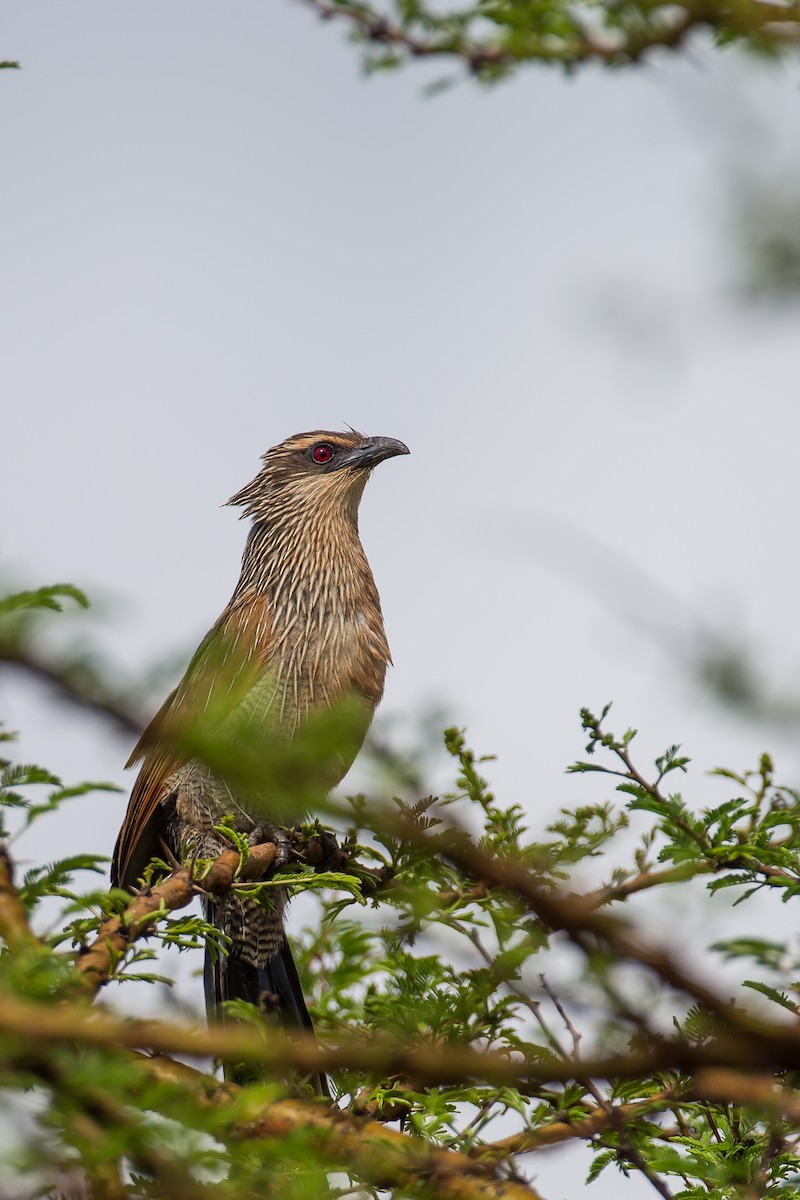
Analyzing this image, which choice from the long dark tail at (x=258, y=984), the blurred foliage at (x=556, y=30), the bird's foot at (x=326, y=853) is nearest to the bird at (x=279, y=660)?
the long dark tail at (x=258, y=984)

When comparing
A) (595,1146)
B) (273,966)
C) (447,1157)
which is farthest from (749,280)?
(273,966)

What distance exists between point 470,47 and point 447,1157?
2.14 m

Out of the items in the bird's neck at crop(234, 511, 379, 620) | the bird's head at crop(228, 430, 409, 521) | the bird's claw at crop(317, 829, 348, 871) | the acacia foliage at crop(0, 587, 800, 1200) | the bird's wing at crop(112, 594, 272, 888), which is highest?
the bird's head at crop(228, 430, 409, 521)

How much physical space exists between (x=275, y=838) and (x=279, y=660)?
3.17ft

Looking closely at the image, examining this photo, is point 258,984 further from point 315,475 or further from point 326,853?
point 315,475

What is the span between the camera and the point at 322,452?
6.41 metres

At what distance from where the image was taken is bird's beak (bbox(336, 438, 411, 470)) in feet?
20.2

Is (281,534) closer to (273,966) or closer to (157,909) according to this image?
(273,966)

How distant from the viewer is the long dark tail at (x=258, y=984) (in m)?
4.23

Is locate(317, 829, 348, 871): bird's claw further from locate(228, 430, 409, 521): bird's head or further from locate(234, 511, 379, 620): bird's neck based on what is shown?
locate(228, 430, 409, 521): bird's head

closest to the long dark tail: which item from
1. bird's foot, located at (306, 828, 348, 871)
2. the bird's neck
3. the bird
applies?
the bird

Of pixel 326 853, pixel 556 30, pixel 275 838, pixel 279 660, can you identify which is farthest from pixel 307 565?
pixel 556 30

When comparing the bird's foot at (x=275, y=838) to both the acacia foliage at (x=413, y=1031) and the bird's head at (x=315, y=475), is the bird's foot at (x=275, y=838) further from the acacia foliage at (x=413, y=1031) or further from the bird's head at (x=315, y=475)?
the bird's head at (x=315, y=475)

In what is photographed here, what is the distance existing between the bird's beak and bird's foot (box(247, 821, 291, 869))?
7.55 feet
